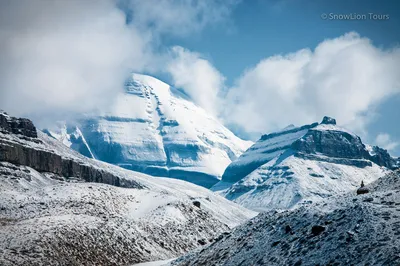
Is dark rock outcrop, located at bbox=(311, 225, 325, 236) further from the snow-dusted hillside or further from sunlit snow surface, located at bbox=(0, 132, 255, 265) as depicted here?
sunlit snow surface, located at bbox=(0, 132, 255, 265)

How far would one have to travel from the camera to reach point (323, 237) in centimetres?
3550

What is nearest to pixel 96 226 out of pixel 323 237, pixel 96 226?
pixel 96 226

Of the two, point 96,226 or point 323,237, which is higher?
point 96,226

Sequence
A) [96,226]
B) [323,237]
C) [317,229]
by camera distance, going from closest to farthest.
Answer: [323,237] < [317,229] < [96,226]

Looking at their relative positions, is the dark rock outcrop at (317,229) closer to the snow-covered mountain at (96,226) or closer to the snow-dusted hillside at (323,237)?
the snow-dusted hillside at (323,237)

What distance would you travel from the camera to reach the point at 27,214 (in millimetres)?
83312

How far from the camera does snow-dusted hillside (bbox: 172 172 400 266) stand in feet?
104

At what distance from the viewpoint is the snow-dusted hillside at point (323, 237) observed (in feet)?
104

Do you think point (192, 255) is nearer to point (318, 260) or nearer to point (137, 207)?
point (318, 260)

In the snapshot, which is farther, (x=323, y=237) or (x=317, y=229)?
(x=317, y=229)

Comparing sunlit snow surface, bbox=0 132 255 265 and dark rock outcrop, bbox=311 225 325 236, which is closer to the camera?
dark rock outcrop, bbox=311 225 325 236

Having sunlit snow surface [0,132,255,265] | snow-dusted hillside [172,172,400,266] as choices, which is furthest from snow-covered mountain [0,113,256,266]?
snow-dusted hillside [172,172,400,266]

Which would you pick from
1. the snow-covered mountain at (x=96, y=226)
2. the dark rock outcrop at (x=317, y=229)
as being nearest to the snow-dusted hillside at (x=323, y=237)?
the dark rock outcrop at (x=317, y=229)

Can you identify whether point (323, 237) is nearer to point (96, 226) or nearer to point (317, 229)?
point (317, 229)
